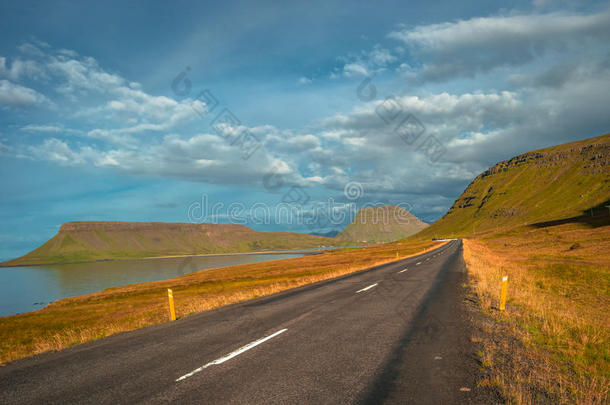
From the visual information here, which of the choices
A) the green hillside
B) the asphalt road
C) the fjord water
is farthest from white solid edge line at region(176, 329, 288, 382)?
the green hillside

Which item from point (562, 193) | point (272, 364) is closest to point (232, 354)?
point (272, 364)

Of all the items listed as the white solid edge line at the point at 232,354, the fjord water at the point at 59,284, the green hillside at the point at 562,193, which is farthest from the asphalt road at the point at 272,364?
the green hillside at the point at 562,193

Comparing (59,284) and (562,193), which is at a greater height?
(562,193)

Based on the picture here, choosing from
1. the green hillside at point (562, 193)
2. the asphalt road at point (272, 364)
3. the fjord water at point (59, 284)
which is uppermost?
the green hillside at point (562, 193)

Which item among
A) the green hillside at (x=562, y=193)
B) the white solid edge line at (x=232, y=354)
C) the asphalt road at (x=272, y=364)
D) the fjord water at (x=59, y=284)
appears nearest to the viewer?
the asphalt road at (x=272, y=364)

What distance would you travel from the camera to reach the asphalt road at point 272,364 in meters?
5.03

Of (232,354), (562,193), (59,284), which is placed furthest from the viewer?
(562,193)

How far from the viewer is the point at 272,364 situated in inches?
247

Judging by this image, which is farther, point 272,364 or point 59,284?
point 59,284

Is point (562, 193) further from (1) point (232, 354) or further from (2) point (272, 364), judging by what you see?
(1) point (232, 354)

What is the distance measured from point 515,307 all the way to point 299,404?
34.5 ft

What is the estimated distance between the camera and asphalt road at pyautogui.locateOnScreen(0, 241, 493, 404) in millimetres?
5031

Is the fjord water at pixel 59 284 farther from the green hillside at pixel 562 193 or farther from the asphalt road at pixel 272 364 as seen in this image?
the green hillside at pixel 562 193

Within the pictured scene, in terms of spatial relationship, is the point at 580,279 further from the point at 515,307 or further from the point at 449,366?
the point at 449,366
